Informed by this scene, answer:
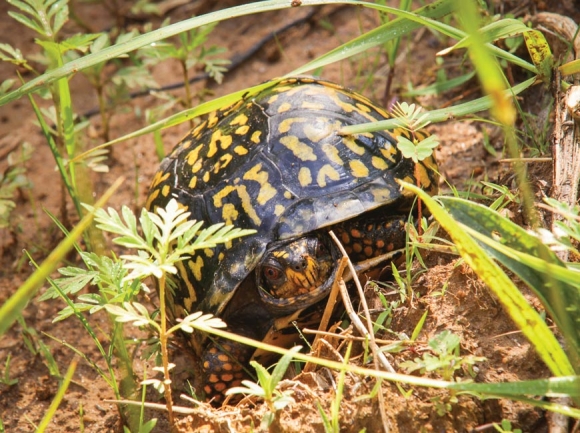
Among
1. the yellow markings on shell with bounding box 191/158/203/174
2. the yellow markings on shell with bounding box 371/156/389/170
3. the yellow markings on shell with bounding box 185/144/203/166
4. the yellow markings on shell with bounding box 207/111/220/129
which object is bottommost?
the yellow markings on shell with bounding box 371/156/389/170

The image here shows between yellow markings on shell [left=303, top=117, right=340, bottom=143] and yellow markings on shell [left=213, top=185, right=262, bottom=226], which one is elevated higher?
yellow markings on shell [left=303, top=117, right=340, bottom=143]

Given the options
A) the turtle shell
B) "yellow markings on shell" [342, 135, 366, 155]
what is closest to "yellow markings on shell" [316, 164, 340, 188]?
the turtle shell

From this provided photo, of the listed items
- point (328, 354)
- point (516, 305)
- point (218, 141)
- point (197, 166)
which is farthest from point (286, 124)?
point (516, 305)

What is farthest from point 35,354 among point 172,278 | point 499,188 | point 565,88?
point 565,88

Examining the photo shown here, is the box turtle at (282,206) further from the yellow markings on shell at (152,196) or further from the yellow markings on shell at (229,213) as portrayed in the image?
the yellow markings on shell at (152,196)

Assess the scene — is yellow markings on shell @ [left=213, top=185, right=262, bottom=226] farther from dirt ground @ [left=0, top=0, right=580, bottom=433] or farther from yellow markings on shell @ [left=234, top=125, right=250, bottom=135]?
dirt ground @ [left=0, top=0, right=580, bottom=433]

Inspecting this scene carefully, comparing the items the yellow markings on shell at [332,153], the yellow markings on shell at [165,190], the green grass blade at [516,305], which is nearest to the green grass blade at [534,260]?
the green grass blade at [516,305]

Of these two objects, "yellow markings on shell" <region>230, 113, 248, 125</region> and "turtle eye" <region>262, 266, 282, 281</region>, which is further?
"yellow markings on shell" <region>230, 113, 248, 125</region>
